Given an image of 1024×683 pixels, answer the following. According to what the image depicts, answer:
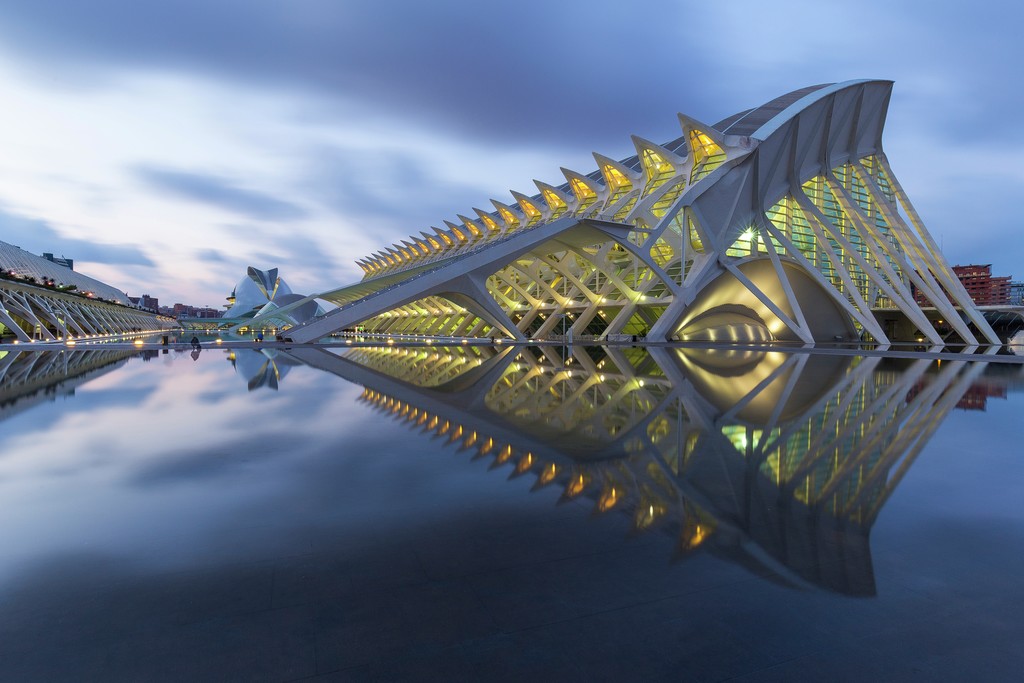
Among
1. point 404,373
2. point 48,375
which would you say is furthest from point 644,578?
point 48,375

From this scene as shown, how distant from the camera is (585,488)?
4.01 m

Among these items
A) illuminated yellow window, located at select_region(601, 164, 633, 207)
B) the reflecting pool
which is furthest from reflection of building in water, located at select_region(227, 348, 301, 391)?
illuminated yellow window, located at select_region(601, 164, 633, 207)

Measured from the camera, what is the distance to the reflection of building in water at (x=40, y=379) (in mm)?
8422

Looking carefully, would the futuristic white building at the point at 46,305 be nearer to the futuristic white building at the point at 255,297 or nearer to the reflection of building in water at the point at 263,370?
the futuristic white building at the point at 255,297

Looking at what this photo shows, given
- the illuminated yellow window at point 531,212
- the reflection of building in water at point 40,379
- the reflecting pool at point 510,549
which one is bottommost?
the reflecting pool at point 510,549

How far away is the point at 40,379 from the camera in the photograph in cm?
1142

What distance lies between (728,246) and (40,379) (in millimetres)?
29988

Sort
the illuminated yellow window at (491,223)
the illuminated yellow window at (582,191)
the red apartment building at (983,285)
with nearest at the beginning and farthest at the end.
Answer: the illuminated yellow window at (582,191) < the illuminated yellow window at (491,223) < the red apartment building at (983,285)

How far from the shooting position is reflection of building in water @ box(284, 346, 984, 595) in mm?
3156

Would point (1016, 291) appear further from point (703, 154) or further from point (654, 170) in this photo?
point (654, 170)

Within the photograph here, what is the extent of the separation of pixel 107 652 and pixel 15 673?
27 centimetres

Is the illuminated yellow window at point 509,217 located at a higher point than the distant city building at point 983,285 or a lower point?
lower

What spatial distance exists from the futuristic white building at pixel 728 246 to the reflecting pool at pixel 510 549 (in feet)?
57.6

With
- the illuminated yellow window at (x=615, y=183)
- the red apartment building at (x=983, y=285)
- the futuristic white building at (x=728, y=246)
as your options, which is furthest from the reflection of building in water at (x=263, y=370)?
the red apartment building at (x=983, y=285)
